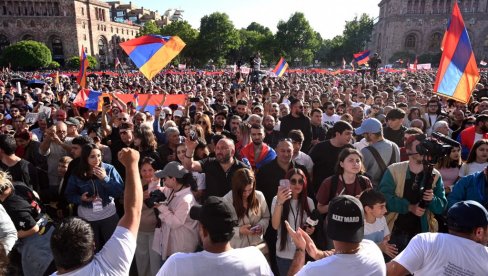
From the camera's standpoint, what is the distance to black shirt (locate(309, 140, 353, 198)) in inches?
192

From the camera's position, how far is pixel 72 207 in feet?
14.2

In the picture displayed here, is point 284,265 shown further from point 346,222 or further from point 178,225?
point 346,222

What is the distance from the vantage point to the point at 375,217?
3369mm

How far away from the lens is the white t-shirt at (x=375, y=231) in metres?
3.34

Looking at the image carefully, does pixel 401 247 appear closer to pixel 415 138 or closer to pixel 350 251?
pixel 415 138

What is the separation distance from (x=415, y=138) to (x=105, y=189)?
3543 millimetres

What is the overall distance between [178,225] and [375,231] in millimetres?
1932

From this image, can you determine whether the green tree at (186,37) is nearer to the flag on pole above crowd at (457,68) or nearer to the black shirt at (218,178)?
the flag on pole above crowd at (457,68)

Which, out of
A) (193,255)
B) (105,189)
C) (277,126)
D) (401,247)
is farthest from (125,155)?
(277,126)

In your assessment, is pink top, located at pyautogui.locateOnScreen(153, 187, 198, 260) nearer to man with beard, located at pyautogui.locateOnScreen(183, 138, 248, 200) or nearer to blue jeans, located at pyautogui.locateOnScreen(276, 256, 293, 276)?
man with beard, located at pyautogui.locateOnScreen(183, 138, 248, 200)

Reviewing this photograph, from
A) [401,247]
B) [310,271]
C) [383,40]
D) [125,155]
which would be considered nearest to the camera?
[310,271]

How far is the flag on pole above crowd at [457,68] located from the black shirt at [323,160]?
6.78 feet

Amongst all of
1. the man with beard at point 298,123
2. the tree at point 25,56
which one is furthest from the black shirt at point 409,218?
the tree at point 25,56

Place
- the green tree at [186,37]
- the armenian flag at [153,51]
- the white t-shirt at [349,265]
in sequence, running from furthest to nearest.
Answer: the green tree at [186,37], the armenian flag at [153,51], the white t-shirt at [349,265]
